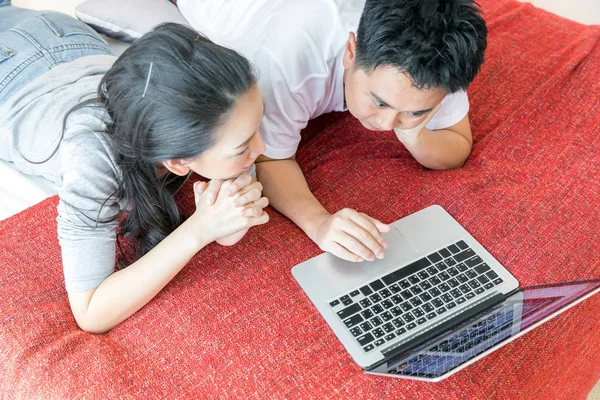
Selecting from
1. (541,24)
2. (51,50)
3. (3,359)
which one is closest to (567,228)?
(541,24)

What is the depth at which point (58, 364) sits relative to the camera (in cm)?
88

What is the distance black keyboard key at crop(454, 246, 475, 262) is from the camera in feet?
3.28

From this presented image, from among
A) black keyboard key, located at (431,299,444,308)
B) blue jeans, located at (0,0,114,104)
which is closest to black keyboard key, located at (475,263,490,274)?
black keyboard key, located at (431,299,444,308)

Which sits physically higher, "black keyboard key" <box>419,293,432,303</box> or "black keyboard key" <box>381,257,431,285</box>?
"black keyboard key" <box>381,257,431,285</box>

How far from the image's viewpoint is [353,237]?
38.7 inches

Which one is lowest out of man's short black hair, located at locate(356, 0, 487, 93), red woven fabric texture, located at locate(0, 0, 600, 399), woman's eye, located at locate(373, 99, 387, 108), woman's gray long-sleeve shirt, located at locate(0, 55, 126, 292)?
red woven fabric texture, located at locate(0, 0, 600, 399)

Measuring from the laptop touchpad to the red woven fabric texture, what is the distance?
64mm

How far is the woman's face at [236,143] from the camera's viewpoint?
844 mm

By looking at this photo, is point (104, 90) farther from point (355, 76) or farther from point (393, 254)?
point (393, 254)

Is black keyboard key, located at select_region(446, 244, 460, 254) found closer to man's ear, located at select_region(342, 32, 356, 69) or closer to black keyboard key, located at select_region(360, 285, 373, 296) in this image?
black keyboard key, located at select_region(360, 285, 373, 296)

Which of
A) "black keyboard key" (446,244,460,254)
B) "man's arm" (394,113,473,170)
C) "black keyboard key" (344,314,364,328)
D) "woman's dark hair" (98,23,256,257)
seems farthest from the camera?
"man's arm" (394,113,473,170)

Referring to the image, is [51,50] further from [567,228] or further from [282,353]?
[567,228]

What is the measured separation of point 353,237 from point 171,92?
1.30ft

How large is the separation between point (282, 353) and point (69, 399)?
0.33 metres
